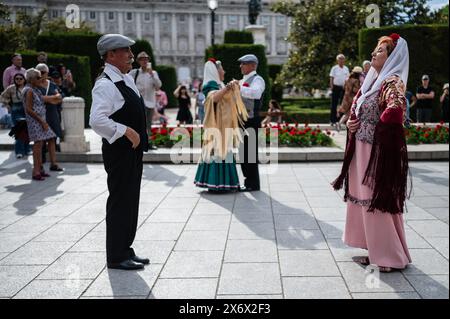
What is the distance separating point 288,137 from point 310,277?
788cm

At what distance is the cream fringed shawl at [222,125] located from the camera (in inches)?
296

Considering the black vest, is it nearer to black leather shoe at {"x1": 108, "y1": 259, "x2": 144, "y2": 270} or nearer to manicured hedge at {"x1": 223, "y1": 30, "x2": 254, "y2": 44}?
black leather shoe at {"x1": 108, "y1": 259, "x2": 144, "y2": 270}

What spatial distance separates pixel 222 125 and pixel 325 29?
659 inches

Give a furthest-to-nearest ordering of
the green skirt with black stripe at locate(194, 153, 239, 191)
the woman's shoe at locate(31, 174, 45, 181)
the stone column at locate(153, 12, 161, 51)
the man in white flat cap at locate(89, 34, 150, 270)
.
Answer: the stone column at locate(153, 12, 161, 51), the woman's shoe at locate(31, 174, 45, 181), the green skirt with black stripe at locate(194, 153, 239, 191), the man in white flat cap at locate(89, 34, 150, 270)

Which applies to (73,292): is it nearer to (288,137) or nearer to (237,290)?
(237,290)

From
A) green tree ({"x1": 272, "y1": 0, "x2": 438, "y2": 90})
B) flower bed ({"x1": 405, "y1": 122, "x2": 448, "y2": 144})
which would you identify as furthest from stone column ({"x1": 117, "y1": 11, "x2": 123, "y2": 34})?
flower bed ({"x1": 405, "y1": 122, "x2": 448, "y2": 144})

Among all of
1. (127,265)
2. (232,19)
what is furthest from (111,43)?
(232,19)

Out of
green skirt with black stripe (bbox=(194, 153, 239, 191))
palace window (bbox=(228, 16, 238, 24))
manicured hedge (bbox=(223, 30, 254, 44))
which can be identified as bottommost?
green skirt with black stripe (bbox=(194, 153, 239, 191))

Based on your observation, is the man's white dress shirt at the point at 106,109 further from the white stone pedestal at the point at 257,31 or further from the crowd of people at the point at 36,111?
the white stone pedestal at the point at 257,31

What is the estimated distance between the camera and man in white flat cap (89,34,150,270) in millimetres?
4137

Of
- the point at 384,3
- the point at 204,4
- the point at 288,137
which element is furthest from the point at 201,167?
the point at 204,4

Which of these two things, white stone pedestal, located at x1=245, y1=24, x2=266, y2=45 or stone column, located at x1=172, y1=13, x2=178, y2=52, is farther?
stone column, located at x1=172, y1=13, x2=178, y2=52

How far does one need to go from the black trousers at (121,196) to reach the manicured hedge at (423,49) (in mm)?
13889

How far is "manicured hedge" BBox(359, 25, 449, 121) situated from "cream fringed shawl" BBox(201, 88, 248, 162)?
10591mm
